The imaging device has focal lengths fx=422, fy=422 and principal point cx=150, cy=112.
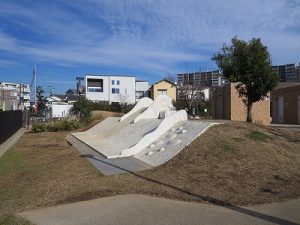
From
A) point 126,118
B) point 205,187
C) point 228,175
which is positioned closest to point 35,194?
point 205,187

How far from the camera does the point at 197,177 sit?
9.81 meters

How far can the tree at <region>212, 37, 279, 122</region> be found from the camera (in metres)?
20.3

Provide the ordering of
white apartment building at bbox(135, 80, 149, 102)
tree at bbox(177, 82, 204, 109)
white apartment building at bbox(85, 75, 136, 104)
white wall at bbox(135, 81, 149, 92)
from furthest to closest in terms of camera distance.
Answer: white wall at bbox(135, 81, 149, 92) < white apartment building at bbox(135, 80, 149, 102) < white apartment building at bbox(85, 75, 136, 104) < tree at bbox(177, 82, 204, 109)

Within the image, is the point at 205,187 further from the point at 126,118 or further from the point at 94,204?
the point at 126,118

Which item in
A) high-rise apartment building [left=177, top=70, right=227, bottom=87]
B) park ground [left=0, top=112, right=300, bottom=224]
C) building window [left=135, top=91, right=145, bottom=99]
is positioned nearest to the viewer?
park ground [left=0, top=112, right=300, bottom=224]

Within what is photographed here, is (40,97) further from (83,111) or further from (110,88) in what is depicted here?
(83,111)

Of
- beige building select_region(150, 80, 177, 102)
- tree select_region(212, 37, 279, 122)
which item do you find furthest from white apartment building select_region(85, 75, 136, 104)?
tree select_region(212, 37, 279, 122)

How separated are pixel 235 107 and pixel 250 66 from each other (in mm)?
16279

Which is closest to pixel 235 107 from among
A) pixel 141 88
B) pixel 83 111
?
pixel 83 111

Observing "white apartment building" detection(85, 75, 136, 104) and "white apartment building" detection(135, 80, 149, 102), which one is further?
"white apartment building" detection(135, 80, 149, 102)

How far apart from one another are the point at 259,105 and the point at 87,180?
26.2 m

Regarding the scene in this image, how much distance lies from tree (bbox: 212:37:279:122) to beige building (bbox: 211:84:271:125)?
10578 millimetres

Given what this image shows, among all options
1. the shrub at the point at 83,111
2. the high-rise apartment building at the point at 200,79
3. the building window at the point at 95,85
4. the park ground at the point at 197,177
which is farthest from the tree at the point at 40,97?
the park ground at the point at 197,177

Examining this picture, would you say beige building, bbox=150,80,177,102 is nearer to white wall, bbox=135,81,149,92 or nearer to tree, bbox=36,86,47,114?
white wall, bbox=135,81,149,92
